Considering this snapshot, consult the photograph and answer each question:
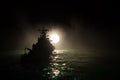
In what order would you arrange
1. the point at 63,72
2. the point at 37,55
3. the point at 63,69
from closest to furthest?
1. the point at 63,72
2. the point at 63,69
3. the point at 37,55

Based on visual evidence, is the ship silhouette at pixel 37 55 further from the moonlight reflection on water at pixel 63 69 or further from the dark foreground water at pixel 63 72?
the dark foreground water at pixel 63 72

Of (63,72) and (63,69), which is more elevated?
(63,69)

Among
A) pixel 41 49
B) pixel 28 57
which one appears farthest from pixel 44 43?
pixel 28 57

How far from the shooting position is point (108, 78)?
4594 cm

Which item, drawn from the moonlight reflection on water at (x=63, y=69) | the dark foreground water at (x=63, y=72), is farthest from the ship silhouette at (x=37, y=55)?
the dark foreground water at (x=63, y=72)

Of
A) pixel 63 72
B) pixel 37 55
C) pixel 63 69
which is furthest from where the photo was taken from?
pixel 37 55

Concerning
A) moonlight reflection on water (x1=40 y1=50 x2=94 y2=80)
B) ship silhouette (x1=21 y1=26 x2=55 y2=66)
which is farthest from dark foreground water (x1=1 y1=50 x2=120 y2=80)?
ship silhouette (x1=21 y1=26 x2=55 y2=66)

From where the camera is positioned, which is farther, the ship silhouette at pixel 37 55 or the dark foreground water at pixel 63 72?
the ship silhouette at pixel 37 55

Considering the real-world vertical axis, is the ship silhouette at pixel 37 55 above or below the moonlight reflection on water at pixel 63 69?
above

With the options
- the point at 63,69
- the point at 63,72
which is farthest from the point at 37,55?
the point at 63,72

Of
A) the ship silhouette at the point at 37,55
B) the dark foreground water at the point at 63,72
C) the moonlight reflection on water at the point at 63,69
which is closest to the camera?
the dark foreground water at the point at 63,72

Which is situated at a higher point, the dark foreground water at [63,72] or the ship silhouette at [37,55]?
the ship silhouette at [37,55]

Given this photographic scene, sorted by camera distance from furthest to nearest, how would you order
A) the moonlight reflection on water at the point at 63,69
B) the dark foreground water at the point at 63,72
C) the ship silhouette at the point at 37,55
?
1. the ship silhouette at the point at 37,55
2. the moonlight reflection on water at the point at 63,69
3. the dark foreground water at the point at 63,72

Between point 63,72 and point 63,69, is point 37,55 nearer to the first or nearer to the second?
point 63,69
